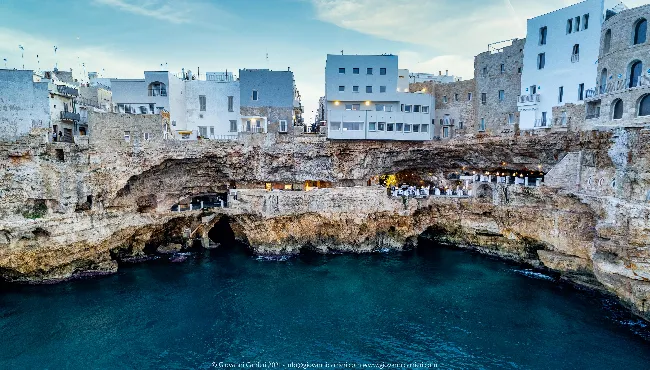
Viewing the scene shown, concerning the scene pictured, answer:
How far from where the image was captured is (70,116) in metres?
31.5

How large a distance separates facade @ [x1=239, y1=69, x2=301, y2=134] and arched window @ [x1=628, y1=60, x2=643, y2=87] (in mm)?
27284

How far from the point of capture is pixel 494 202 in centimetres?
3064

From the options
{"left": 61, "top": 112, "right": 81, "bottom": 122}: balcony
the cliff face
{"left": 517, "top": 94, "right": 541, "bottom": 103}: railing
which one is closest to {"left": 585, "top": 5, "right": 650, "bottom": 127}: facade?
the cliff face

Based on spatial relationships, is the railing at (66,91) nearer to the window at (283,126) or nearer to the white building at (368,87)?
the window at (283,126)

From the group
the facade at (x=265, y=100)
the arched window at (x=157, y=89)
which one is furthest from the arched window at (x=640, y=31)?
the arched window at (x=157, y=89)

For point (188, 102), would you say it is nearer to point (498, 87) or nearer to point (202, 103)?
point (202, 103)

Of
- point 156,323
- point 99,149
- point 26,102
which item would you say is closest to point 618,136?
point 156,323

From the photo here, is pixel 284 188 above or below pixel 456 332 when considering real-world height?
above

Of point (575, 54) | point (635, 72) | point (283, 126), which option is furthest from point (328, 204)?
point (575, 54)

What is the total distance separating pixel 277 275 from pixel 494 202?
1891cm

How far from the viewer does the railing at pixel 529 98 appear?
33.5 meters

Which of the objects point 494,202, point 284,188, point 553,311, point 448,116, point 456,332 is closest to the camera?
point 456,332

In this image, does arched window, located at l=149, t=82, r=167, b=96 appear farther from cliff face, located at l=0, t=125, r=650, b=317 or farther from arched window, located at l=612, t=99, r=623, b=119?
arched window, located at l=612, t=99, r=623, b=119

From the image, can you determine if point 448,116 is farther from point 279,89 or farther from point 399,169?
point 279,89
